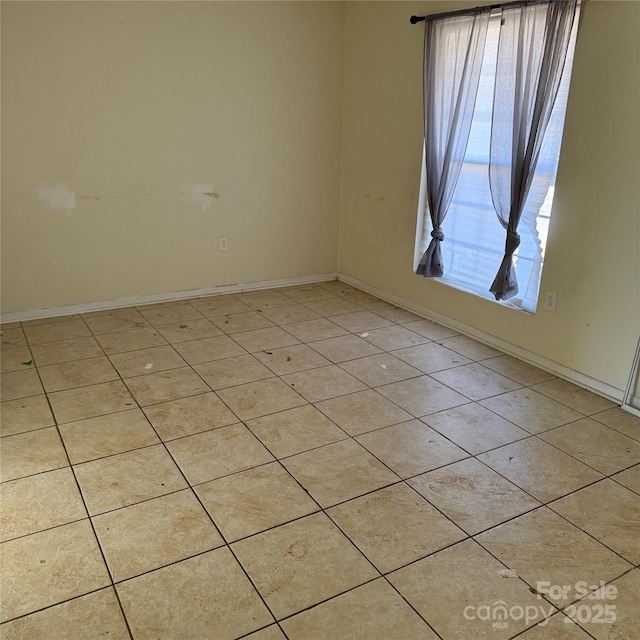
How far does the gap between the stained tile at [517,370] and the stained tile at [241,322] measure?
1.51 m

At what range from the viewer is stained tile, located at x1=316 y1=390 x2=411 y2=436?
106 inches

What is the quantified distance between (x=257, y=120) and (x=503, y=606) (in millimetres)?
3749

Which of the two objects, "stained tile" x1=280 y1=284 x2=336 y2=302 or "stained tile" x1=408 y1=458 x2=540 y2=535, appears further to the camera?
"stained tile" x1=280 y1=284 x2=336 y2=302

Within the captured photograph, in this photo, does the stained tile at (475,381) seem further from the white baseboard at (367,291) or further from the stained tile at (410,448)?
the stained tile at (410,448)

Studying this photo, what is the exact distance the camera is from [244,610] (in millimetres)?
1663

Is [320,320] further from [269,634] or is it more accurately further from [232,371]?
[269,634]

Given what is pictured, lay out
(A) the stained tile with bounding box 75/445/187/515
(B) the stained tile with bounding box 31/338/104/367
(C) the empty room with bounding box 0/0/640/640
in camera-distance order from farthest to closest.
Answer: (B) the stained tile with bounding box 31/338/104/367 < (A) the stained tile with bounding box 75/445/187/515 < (C) the empty room with bounding box 0/0/640/640

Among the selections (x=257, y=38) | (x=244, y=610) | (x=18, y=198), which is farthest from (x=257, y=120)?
(x=244, y=610)

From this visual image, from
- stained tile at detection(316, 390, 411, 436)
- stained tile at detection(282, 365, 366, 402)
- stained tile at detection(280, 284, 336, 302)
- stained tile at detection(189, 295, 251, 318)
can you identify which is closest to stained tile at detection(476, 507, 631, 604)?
stained tile at detection(316, 390, 411, 436)

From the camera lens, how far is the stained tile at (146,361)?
3.20 meters

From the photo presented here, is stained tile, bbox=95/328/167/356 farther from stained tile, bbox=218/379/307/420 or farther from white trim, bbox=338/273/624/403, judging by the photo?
white trim, bbox=338/273/624/403

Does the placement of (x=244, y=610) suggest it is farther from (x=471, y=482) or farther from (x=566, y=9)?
(x=566, y=9)

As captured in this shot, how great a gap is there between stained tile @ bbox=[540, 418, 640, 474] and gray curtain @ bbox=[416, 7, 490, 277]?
1.55 metres

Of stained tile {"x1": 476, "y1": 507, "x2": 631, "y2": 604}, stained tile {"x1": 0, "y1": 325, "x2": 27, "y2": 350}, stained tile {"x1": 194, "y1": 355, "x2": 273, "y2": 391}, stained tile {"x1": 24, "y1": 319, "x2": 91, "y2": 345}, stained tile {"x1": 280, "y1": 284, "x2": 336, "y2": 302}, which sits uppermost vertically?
stained tile {"x1": 0, "y1": 325, "x2": 27, "y2": 350}
